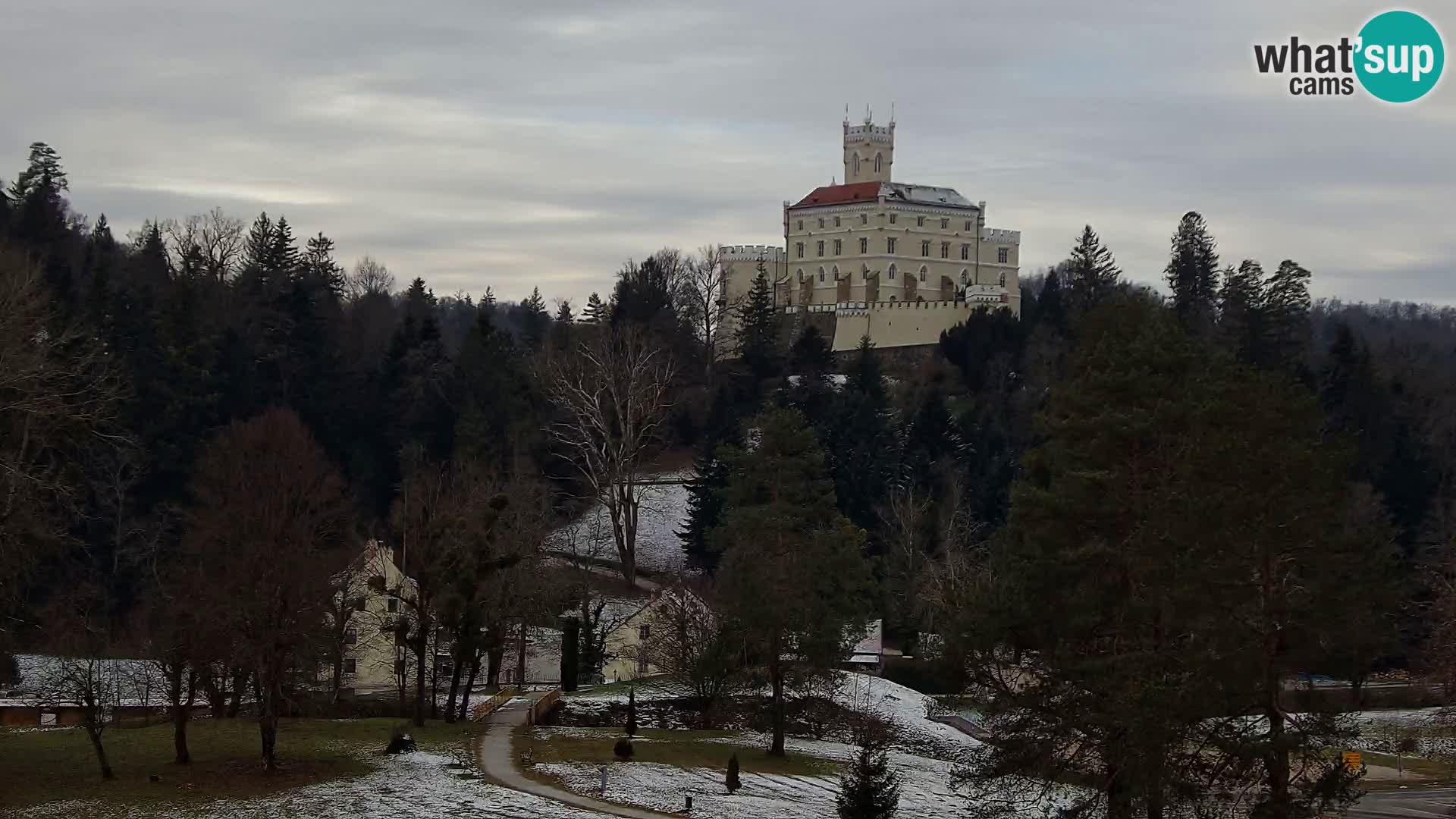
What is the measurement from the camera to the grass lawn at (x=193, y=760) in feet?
104

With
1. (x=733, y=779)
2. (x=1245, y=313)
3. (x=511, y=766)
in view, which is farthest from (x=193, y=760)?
(x=1245, y=313)

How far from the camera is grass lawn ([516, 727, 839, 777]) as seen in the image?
131 feet

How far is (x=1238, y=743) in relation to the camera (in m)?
27.3

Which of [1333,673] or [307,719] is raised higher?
[1333,673]

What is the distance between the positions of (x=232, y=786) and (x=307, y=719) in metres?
11.8

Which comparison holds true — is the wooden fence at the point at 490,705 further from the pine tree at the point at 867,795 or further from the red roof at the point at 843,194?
the red roof at the point at 843,194

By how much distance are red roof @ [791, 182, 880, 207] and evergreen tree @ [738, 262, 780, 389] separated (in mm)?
16723

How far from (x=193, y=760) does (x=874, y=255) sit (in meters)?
92.1

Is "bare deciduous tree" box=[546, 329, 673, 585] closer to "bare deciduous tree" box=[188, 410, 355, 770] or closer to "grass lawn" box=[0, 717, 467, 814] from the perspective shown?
"bare deciduous tree" box=[188, 410, 355, 770]

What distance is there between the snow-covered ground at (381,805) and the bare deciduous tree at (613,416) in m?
39.0

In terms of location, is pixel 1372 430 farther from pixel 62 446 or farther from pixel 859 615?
pixel 62 446

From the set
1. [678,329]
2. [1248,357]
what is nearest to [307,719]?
[1248,357]

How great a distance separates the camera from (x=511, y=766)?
3734 cm

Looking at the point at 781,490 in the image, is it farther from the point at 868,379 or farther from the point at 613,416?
the point at 868,379
